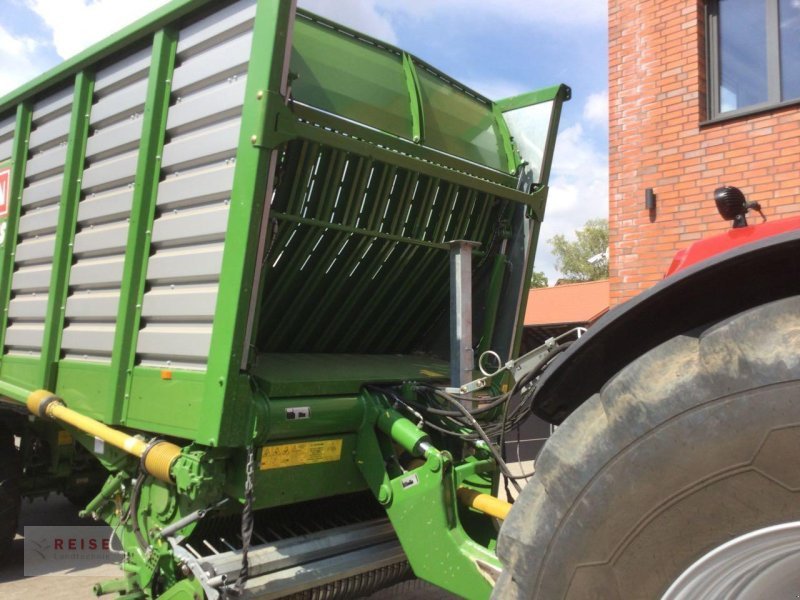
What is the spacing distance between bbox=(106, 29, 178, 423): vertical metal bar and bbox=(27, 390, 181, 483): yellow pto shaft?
0.20 m

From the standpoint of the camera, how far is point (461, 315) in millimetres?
3219

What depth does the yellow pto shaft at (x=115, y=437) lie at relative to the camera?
2.95m

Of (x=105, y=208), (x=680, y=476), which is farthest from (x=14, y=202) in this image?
(x=680, y=476)

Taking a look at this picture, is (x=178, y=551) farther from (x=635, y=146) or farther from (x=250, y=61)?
(x=635, y=146)

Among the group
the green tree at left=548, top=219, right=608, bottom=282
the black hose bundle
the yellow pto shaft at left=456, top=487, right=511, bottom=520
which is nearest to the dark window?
the black hose bundle

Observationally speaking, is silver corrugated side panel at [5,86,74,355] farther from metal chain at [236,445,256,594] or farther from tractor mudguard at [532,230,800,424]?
tractor mudguard at [532,230,800,424]

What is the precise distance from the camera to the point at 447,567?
2617mm

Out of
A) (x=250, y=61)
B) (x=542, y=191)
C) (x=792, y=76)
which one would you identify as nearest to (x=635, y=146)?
(x=792, y=76)

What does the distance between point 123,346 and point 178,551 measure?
96 centimetres

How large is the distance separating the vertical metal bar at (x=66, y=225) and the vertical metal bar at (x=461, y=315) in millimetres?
2074

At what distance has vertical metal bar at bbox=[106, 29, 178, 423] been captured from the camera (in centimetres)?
313

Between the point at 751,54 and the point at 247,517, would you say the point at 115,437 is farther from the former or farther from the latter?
the point at 751,54

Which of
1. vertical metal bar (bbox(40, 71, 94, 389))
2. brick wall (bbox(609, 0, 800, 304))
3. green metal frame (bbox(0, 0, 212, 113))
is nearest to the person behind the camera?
green metal frame (bbox(0, 0, 212, 113))

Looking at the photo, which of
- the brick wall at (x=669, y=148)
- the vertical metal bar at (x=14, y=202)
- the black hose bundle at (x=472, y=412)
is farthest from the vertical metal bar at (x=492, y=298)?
the vertical metal bar at (x=14, y=202)
